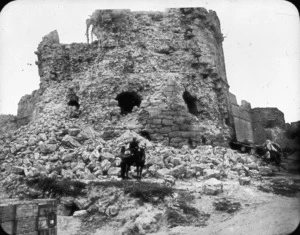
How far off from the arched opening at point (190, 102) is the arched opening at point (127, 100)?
6.04ft

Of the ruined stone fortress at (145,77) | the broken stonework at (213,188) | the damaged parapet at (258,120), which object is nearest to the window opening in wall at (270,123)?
the damaged parapet at (258,120)

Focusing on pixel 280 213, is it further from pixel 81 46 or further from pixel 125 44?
pixel 81 46

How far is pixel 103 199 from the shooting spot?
7297 millimetres

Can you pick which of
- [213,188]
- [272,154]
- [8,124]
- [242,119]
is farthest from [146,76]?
[8,124]

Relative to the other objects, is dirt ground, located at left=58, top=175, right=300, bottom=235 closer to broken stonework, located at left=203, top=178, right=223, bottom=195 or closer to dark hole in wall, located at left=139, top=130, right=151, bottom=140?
broken stonework, located at left=203, top=178, right=223, bottom=195

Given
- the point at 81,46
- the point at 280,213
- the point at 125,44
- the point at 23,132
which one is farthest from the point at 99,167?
the point at 81,46

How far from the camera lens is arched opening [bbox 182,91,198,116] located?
12.3m

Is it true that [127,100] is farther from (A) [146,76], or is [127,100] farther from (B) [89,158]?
(B) [89,158]

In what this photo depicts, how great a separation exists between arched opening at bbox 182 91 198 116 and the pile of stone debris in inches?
75.9

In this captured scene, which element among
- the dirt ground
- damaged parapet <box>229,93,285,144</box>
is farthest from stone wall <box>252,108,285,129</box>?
the dirt ground

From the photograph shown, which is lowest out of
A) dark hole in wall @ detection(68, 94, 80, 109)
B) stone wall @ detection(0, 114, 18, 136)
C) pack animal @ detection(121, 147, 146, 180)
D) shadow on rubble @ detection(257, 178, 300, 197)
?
shadow on rubble @ detection(257, 178, 300, 197)

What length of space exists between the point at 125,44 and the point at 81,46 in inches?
82.5

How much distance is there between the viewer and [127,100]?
12.7 metres

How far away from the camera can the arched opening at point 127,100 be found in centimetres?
1197
